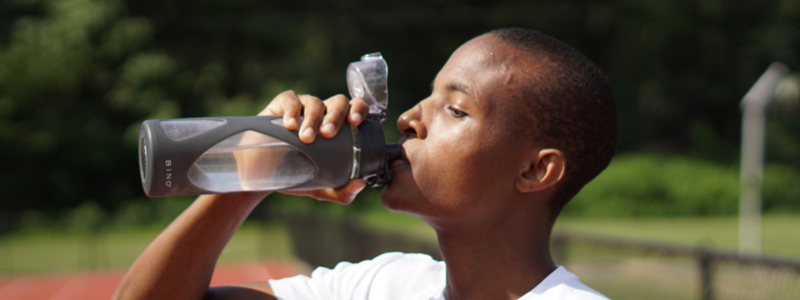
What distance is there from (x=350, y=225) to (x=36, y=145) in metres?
17.1

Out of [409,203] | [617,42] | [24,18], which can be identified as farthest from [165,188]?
[617,42]

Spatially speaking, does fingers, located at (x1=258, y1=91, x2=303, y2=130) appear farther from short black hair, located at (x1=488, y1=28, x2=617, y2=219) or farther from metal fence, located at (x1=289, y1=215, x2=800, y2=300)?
metal fence, located at (x1=289, y1=215, x2=800, y2=300)

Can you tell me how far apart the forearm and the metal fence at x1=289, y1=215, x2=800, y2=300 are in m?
2.14

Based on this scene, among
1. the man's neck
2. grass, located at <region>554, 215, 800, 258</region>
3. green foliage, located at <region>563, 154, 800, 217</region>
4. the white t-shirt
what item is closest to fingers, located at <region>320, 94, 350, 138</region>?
the man's neck

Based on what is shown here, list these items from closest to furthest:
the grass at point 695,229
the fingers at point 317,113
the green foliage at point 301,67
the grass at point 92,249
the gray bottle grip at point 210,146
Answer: the gray bottle grip at point 210,146
the fingers at point 317,113
the grass at point 92,249
the grass at point 695,229
the green foliage at point 301,67

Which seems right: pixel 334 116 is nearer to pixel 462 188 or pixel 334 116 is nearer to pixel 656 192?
pixel 462 188

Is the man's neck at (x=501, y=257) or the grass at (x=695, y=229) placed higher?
the man's neck at (x=501, y=257)

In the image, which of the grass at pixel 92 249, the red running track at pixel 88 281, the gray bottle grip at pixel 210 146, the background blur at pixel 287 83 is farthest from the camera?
the background blur at pixel 287 83

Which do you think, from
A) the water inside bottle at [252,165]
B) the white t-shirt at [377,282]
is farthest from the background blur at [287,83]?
the water inside bottle at [252,165]

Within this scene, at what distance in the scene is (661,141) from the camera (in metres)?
33.9

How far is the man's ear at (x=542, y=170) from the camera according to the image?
1.69 meters

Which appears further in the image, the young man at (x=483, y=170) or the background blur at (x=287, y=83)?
the background blur at (x=287, y=83)

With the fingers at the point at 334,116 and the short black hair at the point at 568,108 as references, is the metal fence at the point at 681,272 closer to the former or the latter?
the short black hair at the point at 568,108

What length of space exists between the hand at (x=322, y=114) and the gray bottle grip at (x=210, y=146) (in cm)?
2
